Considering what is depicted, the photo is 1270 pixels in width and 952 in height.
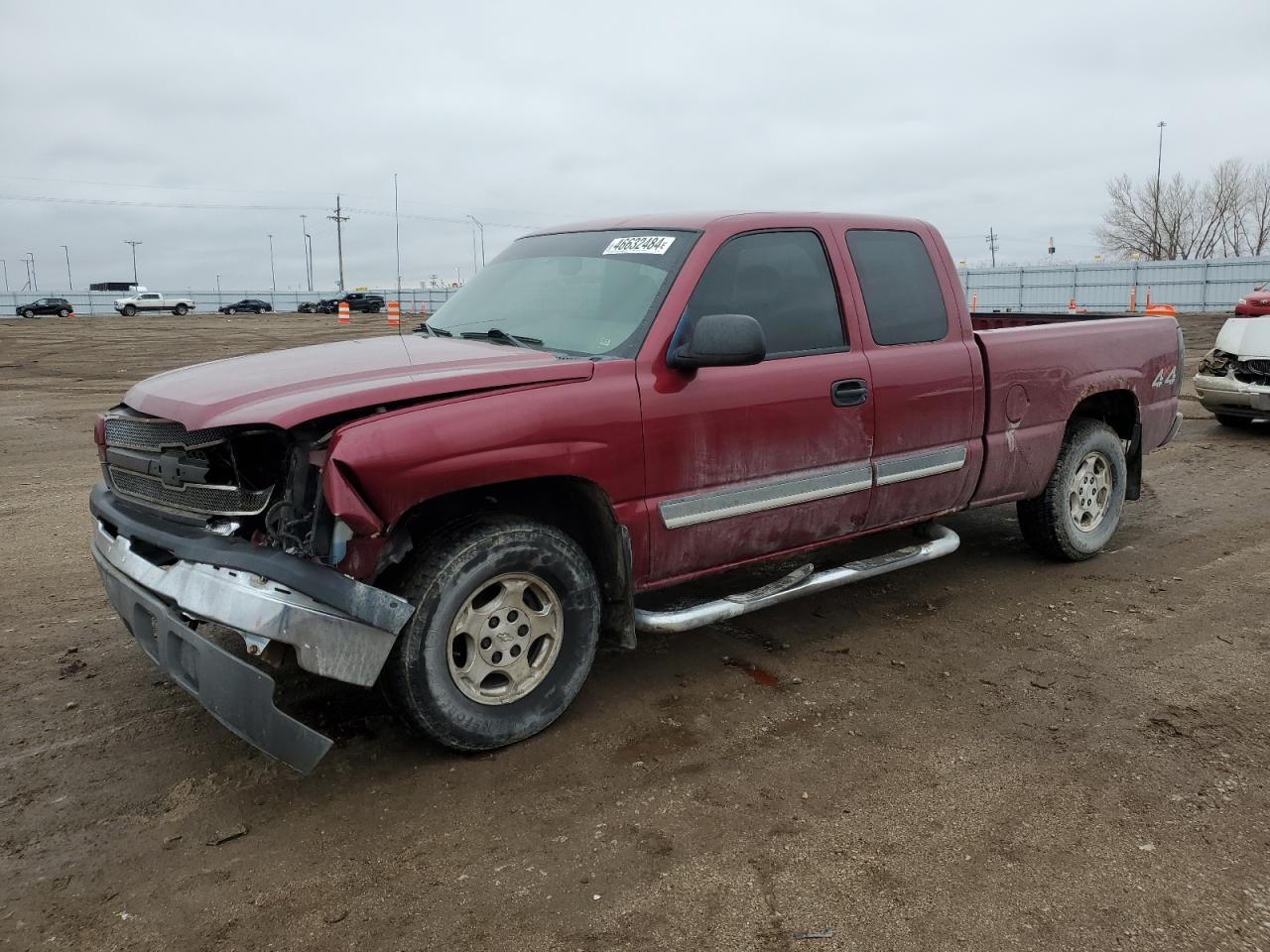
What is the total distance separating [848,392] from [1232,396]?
7347mm

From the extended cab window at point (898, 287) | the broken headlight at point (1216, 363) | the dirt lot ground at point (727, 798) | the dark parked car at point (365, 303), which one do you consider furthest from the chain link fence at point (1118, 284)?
the dirt lot ground at point (727, 798)

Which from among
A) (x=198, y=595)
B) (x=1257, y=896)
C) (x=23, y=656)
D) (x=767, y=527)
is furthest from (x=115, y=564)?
(x=1257, y=896)

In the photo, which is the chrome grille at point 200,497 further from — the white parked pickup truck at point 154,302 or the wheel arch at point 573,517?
the white parked pickup truck at point 154,302

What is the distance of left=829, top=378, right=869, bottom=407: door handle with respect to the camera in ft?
14.1

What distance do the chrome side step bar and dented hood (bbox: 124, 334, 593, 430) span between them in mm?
986

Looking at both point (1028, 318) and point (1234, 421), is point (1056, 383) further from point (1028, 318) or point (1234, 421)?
point (1234, 421)

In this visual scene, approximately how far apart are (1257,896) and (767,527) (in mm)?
2059

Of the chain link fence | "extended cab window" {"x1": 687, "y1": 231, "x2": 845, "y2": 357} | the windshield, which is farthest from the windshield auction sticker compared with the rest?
the chain link fence

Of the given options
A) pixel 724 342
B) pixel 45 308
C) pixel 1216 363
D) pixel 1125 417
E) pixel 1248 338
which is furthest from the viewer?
pixel 45 308

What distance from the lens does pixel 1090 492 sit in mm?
5863

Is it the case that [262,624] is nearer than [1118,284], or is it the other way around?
[262,624]

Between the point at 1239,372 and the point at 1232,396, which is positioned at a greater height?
the point at 1239,372

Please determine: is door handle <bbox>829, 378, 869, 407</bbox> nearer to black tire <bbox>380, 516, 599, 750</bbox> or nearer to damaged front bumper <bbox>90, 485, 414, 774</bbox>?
black tire <bbox>380, 516, 599, 750</bbox>

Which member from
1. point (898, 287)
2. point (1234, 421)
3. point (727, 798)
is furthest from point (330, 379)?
point (1234, 421)
